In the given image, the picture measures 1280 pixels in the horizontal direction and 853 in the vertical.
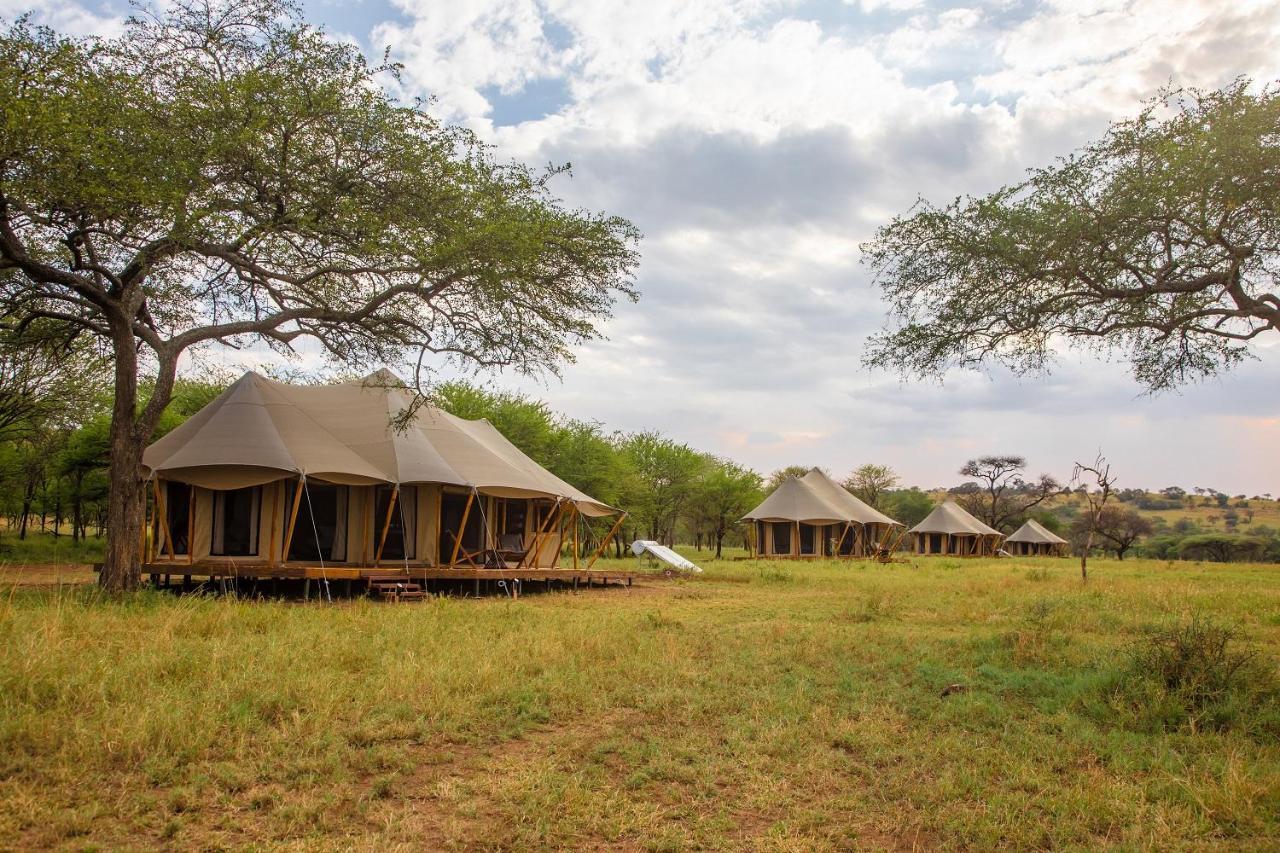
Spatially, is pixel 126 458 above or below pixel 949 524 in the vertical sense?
above

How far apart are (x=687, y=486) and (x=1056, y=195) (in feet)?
130

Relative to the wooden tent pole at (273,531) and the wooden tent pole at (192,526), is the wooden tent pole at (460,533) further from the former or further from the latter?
the wooden tent pole at (192,526)

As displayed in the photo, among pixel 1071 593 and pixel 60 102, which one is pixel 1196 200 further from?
pixel 60 102

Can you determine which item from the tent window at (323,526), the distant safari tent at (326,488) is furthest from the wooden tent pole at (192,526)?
the tent window at (323,526)

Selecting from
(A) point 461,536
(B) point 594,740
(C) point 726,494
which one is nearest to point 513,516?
(A) point 461,536

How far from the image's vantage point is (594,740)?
5836 mm

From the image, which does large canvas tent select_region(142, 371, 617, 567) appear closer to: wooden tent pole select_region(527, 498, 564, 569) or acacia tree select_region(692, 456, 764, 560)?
wooden tent pole select_region(527, 498, 564, 569)

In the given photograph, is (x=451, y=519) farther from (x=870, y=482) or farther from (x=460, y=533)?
(x=870, y=482)

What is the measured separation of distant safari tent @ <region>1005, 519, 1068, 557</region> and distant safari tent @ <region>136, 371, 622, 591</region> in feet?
168

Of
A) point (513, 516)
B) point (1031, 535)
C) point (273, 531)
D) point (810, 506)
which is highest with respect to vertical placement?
point (810, 506)

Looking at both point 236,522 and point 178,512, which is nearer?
point 236,522

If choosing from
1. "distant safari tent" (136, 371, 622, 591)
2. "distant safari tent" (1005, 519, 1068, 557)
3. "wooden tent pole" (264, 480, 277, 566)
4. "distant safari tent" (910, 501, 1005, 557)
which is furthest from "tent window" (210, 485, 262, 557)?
"distant safari tent" (1005, 519, 1068, 557)

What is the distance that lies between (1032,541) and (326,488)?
56.5m

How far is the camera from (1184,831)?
14.5 feet
